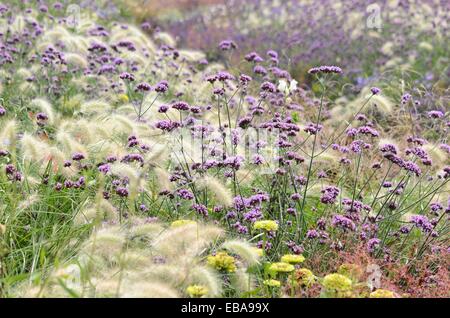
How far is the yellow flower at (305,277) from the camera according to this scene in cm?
320

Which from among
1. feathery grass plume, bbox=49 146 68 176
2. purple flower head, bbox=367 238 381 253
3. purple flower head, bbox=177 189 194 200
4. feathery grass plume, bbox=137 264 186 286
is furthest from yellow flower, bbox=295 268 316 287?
feathery grass plume, bbox=49 146 68 176

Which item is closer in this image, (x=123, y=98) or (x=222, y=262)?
(x=222, y=262)

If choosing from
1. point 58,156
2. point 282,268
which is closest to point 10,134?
point 58,156

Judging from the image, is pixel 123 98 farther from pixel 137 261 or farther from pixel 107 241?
pixel 107 241

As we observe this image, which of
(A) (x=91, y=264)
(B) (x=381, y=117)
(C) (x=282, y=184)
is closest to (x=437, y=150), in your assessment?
(C) (x=282, y=184)

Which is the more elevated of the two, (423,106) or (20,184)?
(20,184)

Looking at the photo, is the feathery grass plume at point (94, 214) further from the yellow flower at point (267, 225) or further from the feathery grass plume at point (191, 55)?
the feathery grass plume at point (191, 55)

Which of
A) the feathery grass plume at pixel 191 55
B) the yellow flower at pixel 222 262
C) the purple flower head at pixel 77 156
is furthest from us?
the feathery grass plume at pixel 191 55

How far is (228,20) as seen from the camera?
40.0ft

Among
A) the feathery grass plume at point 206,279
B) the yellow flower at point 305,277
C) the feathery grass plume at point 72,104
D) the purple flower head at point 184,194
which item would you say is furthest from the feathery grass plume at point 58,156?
the feathery grass plume at point 72,104

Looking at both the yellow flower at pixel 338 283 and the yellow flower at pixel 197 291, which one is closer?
the yellow flower at pixel 197 291

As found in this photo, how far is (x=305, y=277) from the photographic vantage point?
3223 mm
